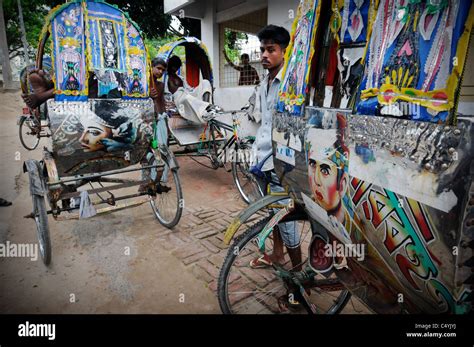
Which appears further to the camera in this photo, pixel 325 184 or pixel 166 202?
pixel 166 202

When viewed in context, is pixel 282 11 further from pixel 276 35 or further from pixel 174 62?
pixel 276 35

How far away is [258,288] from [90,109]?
2.51 m

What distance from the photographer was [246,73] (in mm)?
7758

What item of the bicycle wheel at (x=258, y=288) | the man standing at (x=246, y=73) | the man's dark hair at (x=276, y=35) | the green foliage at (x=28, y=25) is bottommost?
the bicycle wheel at (x=258, y=288)

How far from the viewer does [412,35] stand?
3.59ft

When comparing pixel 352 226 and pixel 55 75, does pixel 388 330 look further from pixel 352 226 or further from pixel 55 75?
pixel 55 75

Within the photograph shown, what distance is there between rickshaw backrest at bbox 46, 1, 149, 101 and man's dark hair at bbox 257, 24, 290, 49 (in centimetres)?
168

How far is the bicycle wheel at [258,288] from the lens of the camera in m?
1.96

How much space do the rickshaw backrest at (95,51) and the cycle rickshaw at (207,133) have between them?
154cm

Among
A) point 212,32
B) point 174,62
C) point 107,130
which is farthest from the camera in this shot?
point 212,32

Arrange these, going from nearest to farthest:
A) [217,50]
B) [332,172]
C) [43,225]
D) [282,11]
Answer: [332,172], [43,225], [282,11], [217,50]

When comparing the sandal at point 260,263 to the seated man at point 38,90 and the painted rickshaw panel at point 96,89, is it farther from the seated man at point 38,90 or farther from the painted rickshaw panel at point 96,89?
the seated man at point 38,90

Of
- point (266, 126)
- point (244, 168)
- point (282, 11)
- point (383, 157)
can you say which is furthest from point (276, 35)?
point (282, 11)

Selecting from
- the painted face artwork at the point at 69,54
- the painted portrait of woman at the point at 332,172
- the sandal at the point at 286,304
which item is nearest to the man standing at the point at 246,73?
the painted face artwork at the point at 69,54
